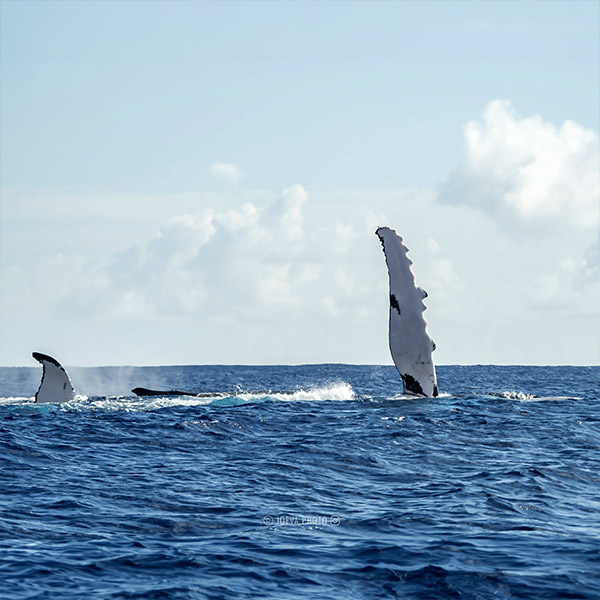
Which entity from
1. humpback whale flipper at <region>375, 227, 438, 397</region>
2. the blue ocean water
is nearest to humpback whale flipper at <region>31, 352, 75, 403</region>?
the blue ocean water

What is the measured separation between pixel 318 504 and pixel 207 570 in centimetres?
370

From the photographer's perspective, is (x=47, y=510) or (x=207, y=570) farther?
(x=47, y=510)

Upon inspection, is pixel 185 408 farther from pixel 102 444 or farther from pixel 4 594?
pixel 4 594

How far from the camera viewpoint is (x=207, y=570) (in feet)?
33.2

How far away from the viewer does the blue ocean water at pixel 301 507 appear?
9.73m

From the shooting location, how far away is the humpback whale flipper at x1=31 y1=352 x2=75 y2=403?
2559 centimetres

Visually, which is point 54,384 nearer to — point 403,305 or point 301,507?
point 403,305

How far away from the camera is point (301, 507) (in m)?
13.4

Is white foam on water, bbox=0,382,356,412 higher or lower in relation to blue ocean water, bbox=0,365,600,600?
higher

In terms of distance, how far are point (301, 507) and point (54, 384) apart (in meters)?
15.8

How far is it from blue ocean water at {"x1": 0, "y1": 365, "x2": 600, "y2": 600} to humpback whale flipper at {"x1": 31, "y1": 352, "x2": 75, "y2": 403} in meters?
2.15

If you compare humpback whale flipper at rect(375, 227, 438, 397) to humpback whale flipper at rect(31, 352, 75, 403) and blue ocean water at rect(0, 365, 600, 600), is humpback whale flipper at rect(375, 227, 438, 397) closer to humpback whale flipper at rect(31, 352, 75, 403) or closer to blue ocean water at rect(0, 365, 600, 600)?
blue ocean water at rect(0, 365, 600, 600)

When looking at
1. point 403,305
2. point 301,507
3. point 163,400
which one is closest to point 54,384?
point 163,400

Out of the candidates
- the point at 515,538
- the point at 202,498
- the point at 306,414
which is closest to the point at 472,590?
the point at 515,538
